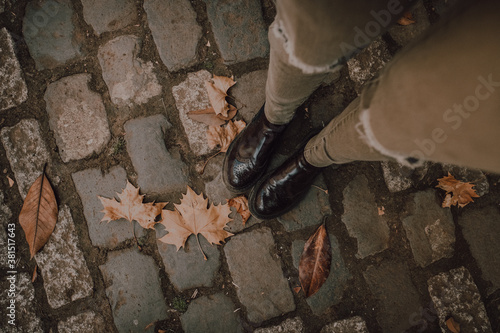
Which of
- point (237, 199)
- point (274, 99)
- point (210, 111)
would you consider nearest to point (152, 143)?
point (210, 111)

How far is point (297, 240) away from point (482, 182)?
127 centimetres

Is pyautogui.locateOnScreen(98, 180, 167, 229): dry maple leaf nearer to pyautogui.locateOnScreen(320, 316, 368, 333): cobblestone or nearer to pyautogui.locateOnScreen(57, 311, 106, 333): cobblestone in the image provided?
pyautogui.locateOnScreen(57, 311, 106, 333): cobblestone

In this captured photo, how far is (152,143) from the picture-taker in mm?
1813

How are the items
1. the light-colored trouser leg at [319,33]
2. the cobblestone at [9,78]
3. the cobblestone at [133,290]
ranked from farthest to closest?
the cobblestone at [9,78]
the cobblestone at [133,290]
the light-colored trouser leg at [319,33]

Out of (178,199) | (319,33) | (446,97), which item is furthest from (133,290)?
(446,97)

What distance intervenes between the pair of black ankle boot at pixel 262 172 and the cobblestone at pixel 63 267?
996 mm

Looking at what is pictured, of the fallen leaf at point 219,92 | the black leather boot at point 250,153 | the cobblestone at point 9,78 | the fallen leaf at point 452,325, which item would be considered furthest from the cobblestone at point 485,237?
the cobblestone at point 9,78

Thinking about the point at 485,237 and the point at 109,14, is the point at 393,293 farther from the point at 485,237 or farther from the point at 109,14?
the point at 109,14

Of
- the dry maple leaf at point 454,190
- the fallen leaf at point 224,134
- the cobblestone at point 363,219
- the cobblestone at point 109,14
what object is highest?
the cobblestone at point 109,14

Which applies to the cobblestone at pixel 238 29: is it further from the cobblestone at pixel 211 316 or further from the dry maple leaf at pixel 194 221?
the cobblestone at pixel 211 316

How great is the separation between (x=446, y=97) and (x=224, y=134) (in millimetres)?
1269

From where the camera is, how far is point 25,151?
182cm

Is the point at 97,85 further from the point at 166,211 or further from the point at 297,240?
the point at 297,240

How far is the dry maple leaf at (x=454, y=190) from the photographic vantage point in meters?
1.86
